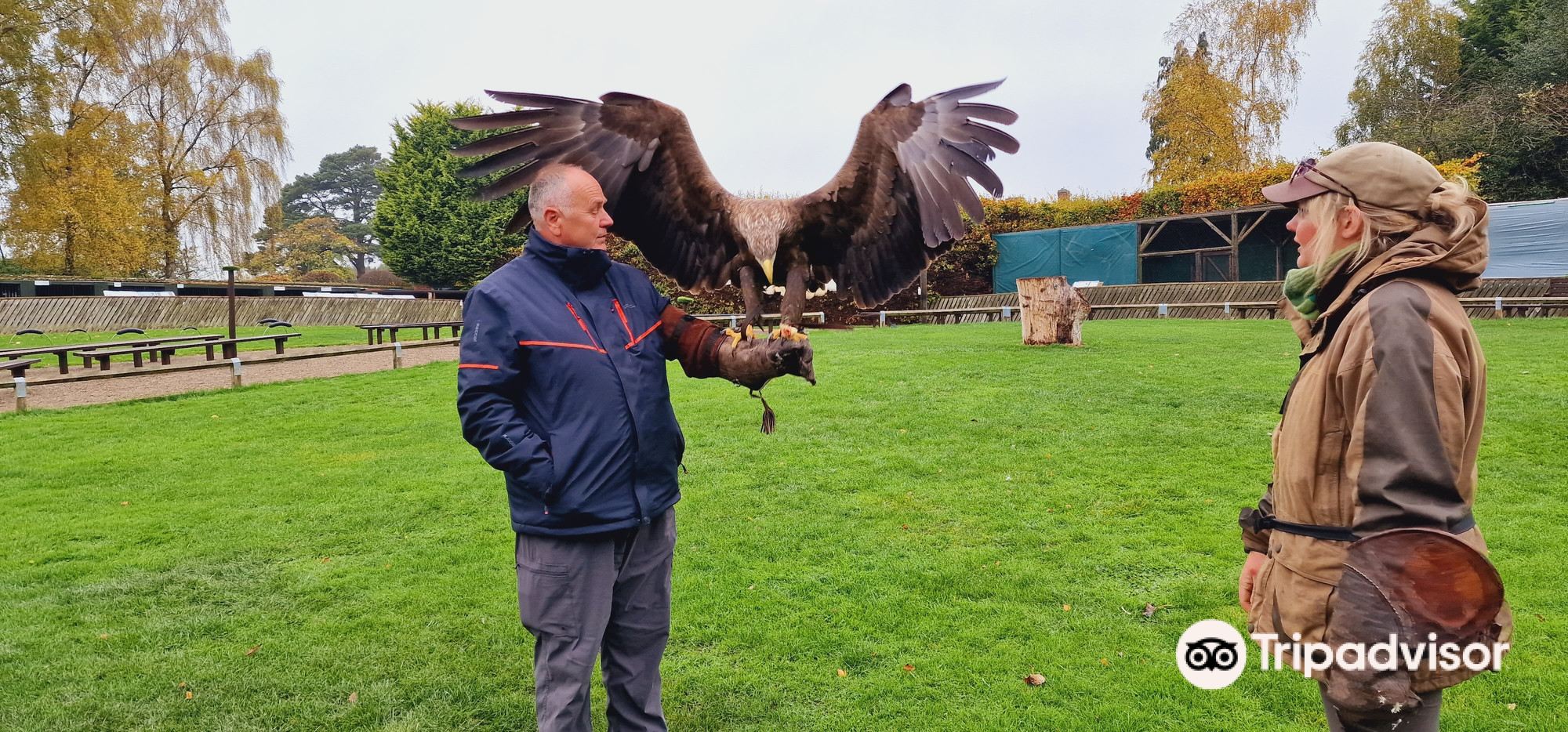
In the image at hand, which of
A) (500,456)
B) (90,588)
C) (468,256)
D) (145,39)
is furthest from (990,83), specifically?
(145,39)

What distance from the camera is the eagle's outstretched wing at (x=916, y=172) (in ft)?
10.5

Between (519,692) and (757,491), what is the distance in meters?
2.80

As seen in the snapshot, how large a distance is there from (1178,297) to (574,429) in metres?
21.8

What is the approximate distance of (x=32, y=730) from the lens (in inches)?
119

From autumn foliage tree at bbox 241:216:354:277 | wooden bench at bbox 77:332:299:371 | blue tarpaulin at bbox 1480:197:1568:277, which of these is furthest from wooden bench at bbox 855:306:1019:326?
autumn foliage tree at bbox 241:216:354:277

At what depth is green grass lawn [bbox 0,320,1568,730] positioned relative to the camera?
3201 millimetres

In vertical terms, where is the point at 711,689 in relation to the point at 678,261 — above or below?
below

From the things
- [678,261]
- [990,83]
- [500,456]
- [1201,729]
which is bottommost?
[1201,729]

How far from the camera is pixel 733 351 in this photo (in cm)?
248

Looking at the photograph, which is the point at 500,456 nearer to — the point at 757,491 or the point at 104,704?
the point at 104,704

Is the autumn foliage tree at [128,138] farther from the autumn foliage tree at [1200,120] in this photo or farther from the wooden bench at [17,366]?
the autumn foliage tree at [1200,120]

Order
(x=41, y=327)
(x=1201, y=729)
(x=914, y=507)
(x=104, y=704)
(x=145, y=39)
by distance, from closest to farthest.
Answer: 1. (x=1201, y=729)
2. (x=104, y=704)
3. (x=914, y=507)
4. (x=41, y=327)
5. (x=145, y=39)

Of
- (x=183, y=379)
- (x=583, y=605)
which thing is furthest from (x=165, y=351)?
(x=583, y=605)

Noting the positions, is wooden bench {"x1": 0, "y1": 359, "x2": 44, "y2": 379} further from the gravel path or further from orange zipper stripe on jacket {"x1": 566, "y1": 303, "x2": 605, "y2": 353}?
orange zipper stripe on jacket {"x1": 566, "y1": 303, "x2": 605, "y2": 353}
